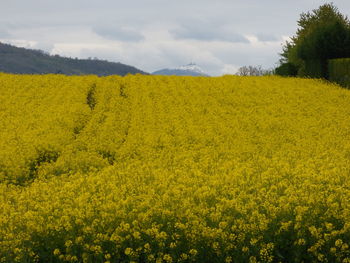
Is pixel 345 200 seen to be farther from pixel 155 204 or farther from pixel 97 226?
pixel 97 226

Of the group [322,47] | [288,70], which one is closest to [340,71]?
[322,47]

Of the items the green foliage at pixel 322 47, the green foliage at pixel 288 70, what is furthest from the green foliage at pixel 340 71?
the green foliage at pixel 288 70

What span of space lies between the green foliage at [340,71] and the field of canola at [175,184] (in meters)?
10.4

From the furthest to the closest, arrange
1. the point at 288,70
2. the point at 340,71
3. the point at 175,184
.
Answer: the point at 288,70, the point at 340,71, the point at 175,184

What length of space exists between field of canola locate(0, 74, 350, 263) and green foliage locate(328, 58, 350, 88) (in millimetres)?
10384

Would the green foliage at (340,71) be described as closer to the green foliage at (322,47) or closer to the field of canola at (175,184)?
the green foliage at (322,47)

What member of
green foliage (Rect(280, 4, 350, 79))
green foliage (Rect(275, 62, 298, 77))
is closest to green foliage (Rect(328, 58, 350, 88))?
green foliage (Rect(280, 4, 350, 79))

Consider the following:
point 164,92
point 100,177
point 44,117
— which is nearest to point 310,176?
point 100,177

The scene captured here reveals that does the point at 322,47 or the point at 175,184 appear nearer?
the point at 175,184

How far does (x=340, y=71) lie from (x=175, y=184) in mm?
28501

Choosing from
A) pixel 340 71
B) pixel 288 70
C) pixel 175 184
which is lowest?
pixel 175 184

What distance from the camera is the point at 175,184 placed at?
9789 mm

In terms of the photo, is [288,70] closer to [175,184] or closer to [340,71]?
[340,71]

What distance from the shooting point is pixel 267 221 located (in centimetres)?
752
